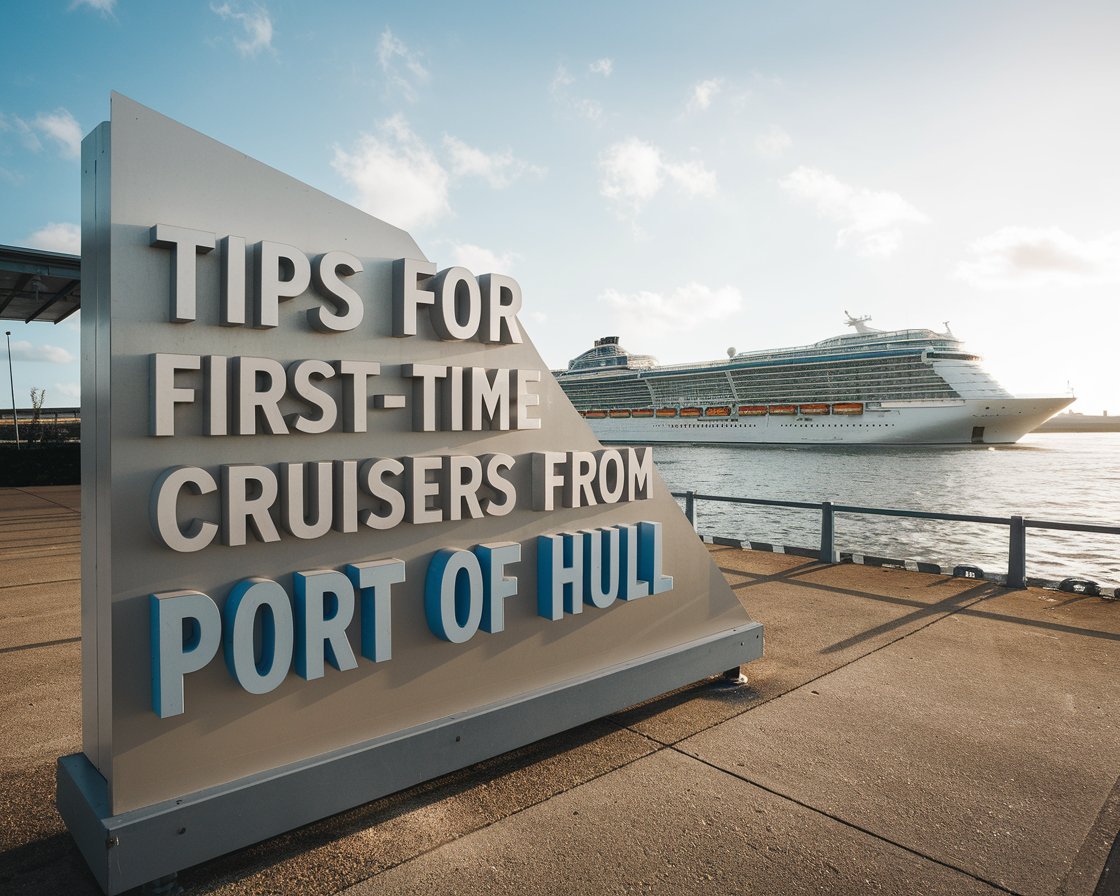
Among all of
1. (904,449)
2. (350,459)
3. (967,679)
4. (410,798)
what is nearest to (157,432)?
(350,459)

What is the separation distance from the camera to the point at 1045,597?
6.33 metres

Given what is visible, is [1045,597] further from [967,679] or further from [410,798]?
[410,798]

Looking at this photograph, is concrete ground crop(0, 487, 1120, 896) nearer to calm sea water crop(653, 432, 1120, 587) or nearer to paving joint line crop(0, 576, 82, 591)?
paving joint line crop(0, 576, 82, 591)

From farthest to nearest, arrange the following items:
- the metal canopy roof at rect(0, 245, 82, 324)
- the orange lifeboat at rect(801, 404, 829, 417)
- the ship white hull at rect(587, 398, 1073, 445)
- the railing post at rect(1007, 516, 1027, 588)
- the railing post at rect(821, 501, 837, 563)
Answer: the orange lifeboat at rect(801, 404, 829, 417)
the ship white hull at rect(587, 398, 1073, 445)
the metal canopy roof at rect(0, 245, 82, 324)
the railing post at rect(821, 501, 837, 563)
the railing post at rect(1007, 516, 1027, 588)

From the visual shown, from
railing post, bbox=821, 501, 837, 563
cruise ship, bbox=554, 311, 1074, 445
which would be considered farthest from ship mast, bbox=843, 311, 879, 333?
railing post, bbox=821, 501, 837, 563

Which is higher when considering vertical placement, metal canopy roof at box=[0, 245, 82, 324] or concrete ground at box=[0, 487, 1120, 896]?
metal canopy roof at box=[0, 245, 82, 324]

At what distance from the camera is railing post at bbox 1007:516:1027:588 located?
255 inches

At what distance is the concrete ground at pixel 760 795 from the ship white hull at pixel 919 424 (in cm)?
6432

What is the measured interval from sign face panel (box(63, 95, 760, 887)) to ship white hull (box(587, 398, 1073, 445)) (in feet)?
221

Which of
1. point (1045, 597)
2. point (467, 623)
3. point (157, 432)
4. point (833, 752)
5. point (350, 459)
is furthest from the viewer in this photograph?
point (1045, 597)

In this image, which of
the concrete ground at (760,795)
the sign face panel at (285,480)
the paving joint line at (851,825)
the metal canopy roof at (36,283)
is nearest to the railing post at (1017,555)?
the concrete ground at (760,795)

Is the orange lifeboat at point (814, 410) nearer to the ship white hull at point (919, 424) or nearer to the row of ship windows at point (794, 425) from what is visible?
the ship white hull at point (919, 424)

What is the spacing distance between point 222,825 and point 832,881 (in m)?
2.06

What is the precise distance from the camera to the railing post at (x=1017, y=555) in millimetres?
6484
